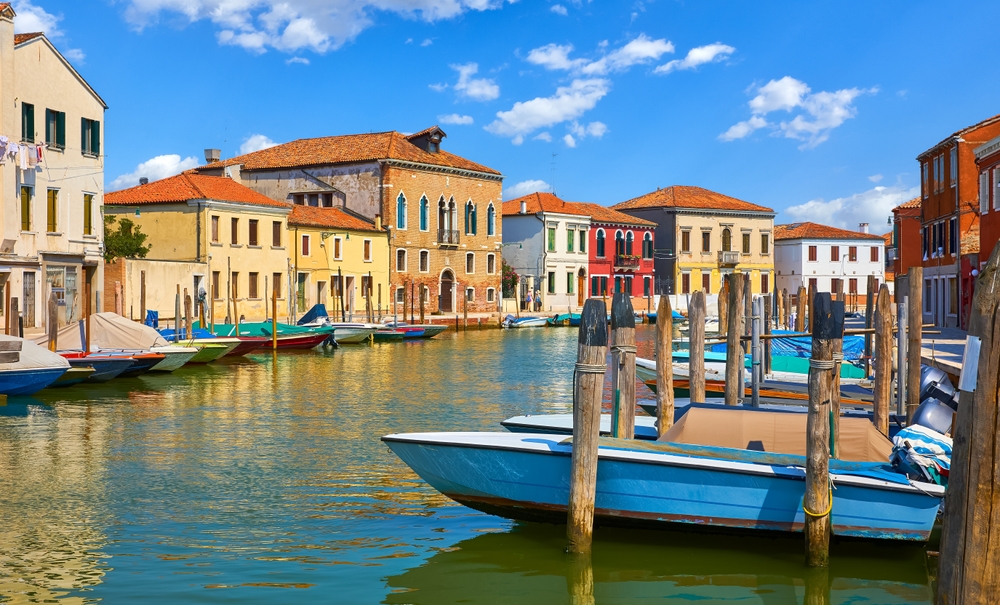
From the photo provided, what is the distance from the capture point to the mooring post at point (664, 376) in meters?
10.1

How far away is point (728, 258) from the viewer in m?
60.3

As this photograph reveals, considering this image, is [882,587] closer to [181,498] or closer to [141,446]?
[181,498]

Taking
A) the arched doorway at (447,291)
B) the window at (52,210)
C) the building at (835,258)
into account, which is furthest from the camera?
the building at (835,258)

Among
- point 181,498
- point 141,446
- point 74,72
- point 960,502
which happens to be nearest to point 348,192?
point 74,72

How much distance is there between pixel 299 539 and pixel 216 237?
1221 inches

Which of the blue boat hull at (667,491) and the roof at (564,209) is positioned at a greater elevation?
the roof at (564,209)

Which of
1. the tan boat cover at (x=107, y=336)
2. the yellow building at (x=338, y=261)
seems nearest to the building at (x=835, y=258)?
the yellow building at (x=338, y=261)

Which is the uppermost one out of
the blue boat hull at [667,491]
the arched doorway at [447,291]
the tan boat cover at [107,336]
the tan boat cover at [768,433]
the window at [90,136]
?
the window at [90,136]

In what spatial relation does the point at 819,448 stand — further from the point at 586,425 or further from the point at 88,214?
the point at 88,214

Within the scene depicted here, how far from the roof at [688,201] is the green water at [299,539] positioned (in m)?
46.4

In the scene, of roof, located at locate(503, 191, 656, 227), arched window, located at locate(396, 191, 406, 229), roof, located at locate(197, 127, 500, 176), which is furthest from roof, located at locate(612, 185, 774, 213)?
arched window, located at locate(396, 191, 406, 229)

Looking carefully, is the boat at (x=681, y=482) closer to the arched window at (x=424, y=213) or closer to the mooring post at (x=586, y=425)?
the mooring post at (x=586, y=425)

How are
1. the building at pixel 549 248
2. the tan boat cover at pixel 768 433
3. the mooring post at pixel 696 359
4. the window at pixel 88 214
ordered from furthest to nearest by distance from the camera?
the building at pixel 549 248, the window at pixel 88 214, the mooring post at pixel 696 359, the tan boat cover at pixel 768 433

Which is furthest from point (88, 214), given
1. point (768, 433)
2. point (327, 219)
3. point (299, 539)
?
point (768, 433)
